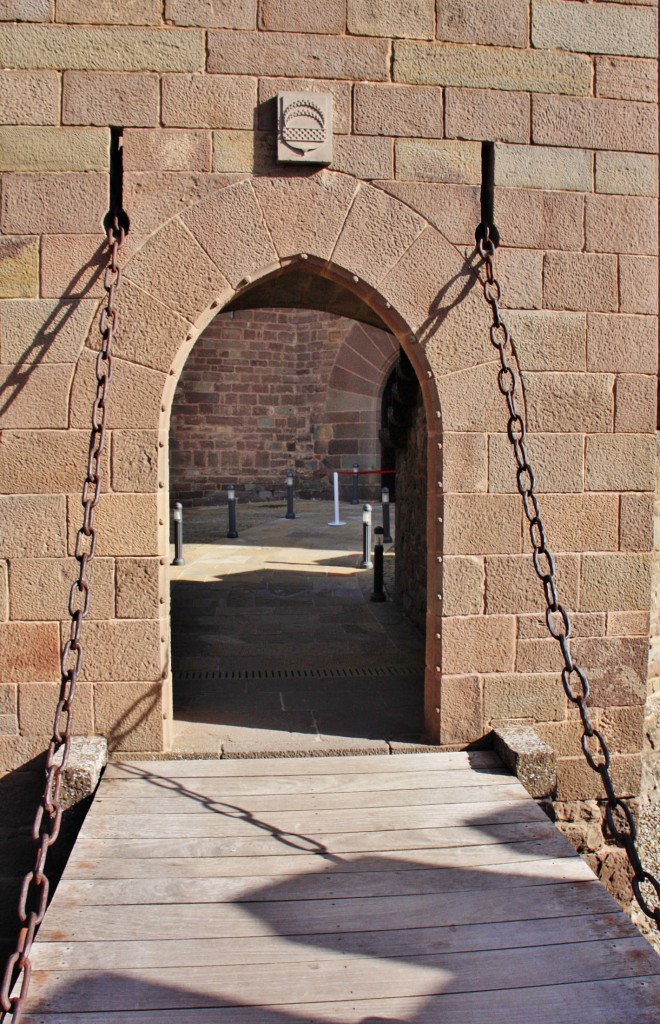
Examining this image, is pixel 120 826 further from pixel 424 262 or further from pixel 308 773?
pixel 424 262

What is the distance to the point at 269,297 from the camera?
6402 millimetres

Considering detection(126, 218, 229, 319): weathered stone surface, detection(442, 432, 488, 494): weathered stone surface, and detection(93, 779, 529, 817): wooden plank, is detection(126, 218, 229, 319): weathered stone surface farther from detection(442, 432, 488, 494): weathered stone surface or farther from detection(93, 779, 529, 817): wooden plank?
detection(93, 779, 529, 817): wooden plank

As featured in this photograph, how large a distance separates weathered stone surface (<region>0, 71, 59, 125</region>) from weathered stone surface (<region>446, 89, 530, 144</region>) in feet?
6.05

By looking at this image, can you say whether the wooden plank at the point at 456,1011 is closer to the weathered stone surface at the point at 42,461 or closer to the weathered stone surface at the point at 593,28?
the weathered stone surface at the point at 42,461

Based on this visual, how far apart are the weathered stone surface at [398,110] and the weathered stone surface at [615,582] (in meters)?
2.23

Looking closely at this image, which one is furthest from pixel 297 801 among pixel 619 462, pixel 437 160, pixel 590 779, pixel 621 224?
pixel 621 224

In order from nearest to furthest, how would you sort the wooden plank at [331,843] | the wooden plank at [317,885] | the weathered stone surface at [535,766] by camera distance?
the wooden plank at [317,885], the wooden plank at [331,843], the weathered stone surface at [535,766]

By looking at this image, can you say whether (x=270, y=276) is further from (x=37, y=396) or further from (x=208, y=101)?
(x=37, y=396)

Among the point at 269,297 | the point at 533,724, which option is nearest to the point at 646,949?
the point at 533,724

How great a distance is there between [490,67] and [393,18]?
1.69ft

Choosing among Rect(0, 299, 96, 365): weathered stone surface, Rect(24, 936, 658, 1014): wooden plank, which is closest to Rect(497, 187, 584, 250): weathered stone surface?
Rect(0, 299, 96, 365): weathered stone surface

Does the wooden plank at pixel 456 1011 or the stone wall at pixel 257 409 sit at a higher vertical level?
the stone wall at pixel 257 409

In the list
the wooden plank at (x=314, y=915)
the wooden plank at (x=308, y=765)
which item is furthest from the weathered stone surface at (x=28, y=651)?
the wooden plank at (x=314, y=915)

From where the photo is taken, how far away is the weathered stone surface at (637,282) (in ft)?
13.7
